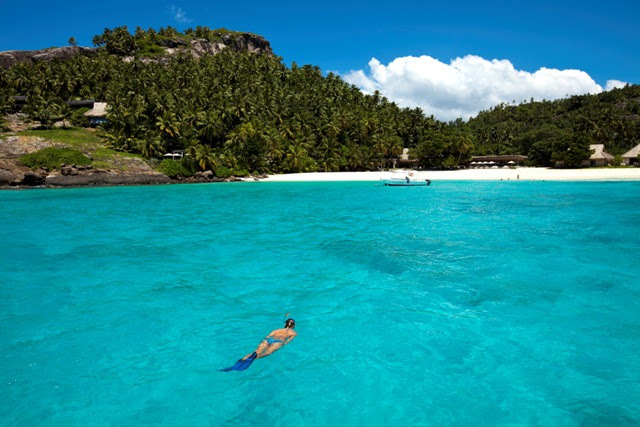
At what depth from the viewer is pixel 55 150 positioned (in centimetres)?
6075

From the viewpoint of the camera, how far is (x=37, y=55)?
399ft

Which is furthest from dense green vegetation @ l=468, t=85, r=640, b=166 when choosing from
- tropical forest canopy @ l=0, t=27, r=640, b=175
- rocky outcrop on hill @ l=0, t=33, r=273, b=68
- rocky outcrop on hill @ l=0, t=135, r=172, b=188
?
rocky outcrop on hill @ l=0, t=33, r=273, b=68

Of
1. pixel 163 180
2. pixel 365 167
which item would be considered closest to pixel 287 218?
pixel 163 180

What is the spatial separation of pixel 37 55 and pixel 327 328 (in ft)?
506

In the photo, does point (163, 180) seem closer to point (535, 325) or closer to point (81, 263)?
point (81, 263)

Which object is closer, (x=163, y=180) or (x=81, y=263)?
(x=81, y=263)

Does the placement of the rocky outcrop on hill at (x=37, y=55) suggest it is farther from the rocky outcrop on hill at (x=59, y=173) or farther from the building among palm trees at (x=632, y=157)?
the building among palm trees at (x=632, y=157)

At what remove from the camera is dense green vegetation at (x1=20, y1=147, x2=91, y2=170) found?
58781mm

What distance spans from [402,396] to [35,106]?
98911 mm

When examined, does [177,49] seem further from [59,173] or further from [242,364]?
[242,364]

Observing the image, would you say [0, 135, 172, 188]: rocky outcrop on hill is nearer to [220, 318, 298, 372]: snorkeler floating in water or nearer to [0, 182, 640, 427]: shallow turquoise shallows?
[0, 182, 640, 427]: shallow turquoise shallows

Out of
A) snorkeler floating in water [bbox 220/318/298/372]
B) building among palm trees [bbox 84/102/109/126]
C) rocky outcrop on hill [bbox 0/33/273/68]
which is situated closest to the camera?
snorkeler floating in water [bbox 220/318/298/372]

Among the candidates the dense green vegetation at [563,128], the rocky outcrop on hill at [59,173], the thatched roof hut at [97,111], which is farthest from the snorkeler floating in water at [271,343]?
the thatched roof hut at [97,111]

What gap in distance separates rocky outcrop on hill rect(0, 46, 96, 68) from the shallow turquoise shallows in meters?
133
